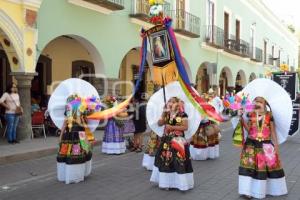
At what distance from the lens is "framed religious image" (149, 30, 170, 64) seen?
24.0 ft

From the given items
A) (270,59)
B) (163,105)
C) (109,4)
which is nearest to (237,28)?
(270,59)

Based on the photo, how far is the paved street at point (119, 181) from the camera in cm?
676

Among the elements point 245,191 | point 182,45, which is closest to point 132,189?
point 245,191

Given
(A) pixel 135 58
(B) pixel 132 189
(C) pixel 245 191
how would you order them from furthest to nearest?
(A) pixel 135 58
(B) pixel 132 189
(C) pixel 245 191

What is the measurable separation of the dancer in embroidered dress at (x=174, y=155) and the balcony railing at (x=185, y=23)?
37.8ft

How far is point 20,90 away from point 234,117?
6.63 metres

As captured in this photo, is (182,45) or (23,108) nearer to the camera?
(23,108)

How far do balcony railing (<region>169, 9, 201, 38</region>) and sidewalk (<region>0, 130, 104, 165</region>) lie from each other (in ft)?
27.5

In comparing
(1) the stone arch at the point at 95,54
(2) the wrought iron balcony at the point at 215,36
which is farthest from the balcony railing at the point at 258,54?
(1) the stone arch at the point at 95,54

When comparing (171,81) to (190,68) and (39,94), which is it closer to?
(39,94)

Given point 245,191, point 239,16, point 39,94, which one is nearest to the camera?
point 245,191

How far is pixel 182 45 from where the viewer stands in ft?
65.1

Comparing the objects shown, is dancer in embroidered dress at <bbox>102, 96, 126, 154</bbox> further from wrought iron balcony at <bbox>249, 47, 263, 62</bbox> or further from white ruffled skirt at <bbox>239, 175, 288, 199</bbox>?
wrought iron balcony at <bbox>249, 47, 263, 62</bbox>

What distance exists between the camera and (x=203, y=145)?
33.1ft
